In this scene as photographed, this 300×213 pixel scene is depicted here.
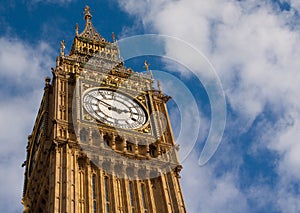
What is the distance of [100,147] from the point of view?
45.1m

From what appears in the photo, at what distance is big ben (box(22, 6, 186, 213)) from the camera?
4162 centimetres

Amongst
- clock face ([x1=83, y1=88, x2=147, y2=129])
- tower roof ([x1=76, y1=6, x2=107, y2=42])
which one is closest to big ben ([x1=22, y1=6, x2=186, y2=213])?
clock face ([x1=83, y1=88, x2=147, y2=129])

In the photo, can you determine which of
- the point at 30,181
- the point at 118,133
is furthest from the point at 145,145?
the point at 30,181

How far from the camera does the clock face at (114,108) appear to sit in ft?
161

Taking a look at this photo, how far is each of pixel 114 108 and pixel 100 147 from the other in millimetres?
6540

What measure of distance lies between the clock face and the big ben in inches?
0.7

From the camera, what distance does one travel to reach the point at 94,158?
4422 cm

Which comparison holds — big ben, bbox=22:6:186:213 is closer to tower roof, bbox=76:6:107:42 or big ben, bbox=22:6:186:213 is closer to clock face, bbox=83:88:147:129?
clock face, bbox=83:88:147:129

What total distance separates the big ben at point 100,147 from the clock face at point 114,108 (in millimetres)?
17

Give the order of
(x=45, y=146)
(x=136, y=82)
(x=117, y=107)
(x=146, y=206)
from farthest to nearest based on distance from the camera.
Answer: (x=136, y=82) < (x=117, y=107) < (x=45, y=146) < (x=146, y=206)

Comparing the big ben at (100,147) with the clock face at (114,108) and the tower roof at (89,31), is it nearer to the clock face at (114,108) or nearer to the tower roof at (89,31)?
the clock face at (114,108)

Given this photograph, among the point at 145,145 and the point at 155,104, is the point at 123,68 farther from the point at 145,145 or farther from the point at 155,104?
the point at 145,145

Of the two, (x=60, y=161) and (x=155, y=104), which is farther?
(x=155, y=104)

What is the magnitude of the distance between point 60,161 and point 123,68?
66.4ft
